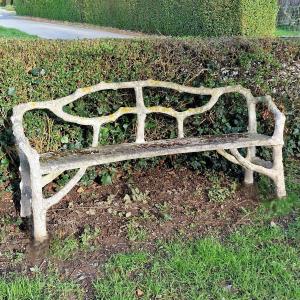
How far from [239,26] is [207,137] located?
534 inches

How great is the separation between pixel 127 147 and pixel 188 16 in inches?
625

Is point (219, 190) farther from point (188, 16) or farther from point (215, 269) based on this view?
point (188, 16)

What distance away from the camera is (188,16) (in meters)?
19.5

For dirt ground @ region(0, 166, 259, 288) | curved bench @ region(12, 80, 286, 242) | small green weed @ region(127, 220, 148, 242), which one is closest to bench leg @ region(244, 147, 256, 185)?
curved bench @ region(12, 80, 286, 242)

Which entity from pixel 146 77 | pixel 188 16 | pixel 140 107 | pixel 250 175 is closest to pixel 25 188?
pixel 140 107

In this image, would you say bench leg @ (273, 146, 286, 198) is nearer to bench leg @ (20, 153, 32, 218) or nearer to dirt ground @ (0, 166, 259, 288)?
dirt ground @ (0, 166, 259, 288)

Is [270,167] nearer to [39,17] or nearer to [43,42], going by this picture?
[43,42]

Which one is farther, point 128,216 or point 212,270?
point 128,216

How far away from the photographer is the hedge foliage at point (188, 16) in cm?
1764

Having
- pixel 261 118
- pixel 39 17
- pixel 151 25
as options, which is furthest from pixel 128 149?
pixel 39 17

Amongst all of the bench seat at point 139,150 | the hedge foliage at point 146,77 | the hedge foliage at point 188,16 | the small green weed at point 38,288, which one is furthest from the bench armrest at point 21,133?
the hedge foliage at point 188,16

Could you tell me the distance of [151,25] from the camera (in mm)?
22016

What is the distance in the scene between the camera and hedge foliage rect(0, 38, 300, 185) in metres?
4.52

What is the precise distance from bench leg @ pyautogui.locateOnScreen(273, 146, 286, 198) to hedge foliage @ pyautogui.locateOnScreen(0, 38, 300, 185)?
688 mm
